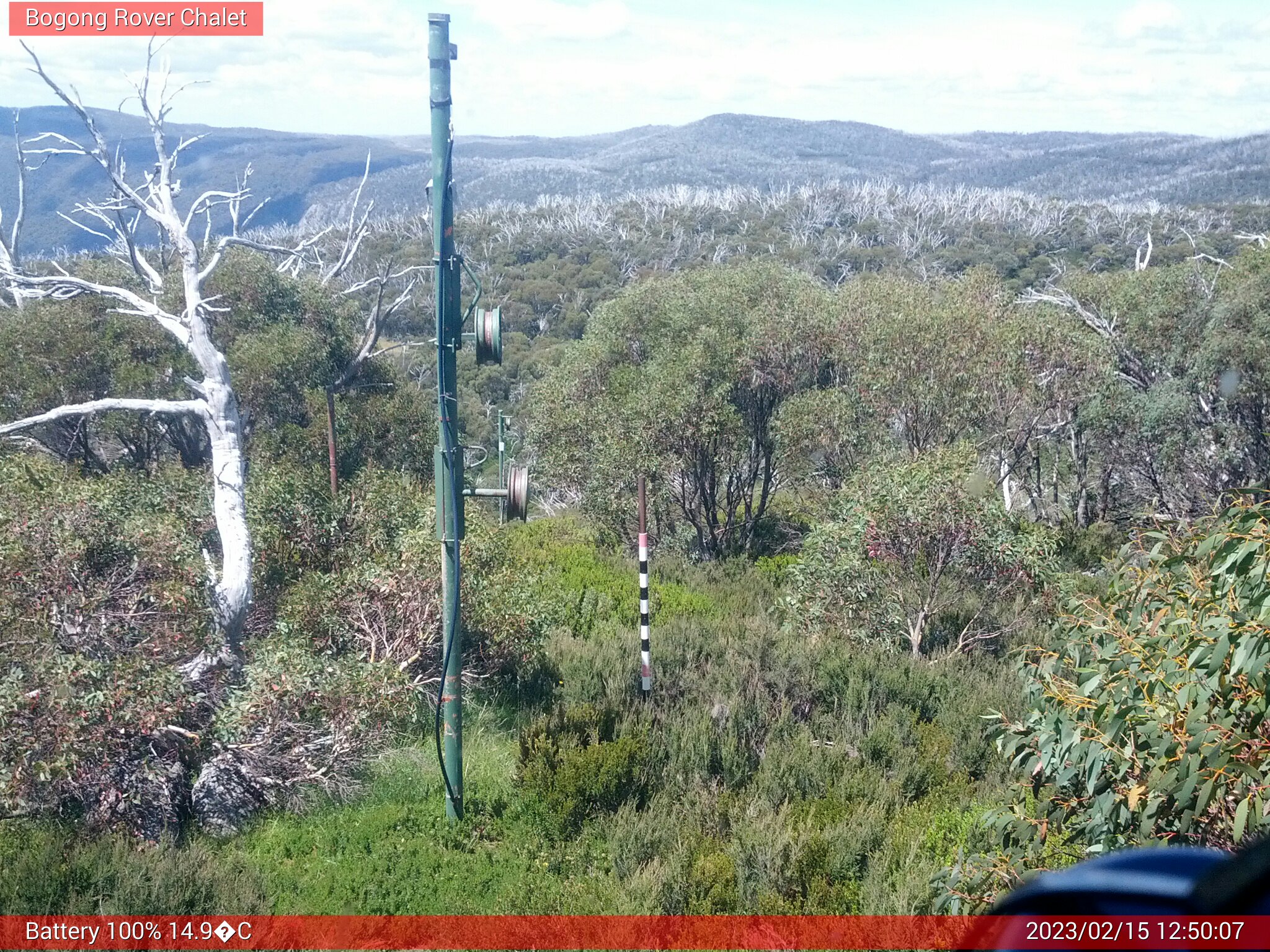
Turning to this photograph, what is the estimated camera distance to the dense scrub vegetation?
15.3 ft

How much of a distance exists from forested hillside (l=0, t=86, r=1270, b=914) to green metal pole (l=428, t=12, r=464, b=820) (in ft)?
2.94

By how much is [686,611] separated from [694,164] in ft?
472

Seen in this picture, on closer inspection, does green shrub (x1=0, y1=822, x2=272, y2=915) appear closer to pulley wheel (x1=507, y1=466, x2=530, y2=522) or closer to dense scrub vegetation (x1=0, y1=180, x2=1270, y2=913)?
dense scrub vegetation (x1=0, y1=180, x2=1270, y2=913)

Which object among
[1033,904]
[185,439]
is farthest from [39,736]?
[185,439]

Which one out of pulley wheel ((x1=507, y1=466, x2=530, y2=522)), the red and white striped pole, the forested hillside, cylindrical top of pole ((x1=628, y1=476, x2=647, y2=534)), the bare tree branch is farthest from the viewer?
cylindrical top of pole ((x1=628, y1=476, x2=647, y2=534))

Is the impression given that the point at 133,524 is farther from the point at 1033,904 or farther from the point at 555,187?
the point at 555,187

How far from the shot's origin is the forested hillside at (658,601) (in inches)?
189

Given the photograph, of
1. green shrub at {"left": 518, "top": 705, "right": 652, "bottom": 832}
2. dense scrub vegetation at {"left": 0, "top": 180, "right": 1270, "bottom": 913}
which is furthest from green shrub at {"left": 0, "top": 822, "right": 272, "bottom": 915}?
green shrub at {"left": 518, "top": 705, "right": 652, "bottom": 832}

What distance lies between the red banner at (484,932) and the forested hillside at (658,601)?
0.15m

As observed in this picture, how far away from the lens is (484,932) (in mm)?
5727

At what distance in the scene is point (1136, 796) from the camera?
3484 millimetres

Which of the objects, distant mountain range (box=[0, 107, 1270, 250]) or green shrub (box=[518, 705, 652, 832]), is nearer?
green shrub (box=[518, 705, 652, 832])

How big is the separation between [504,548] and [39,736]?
4.79m

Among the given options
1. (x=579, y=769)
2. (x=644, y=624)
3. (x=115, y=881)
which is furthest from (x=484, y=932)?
(x=644, y=624)
